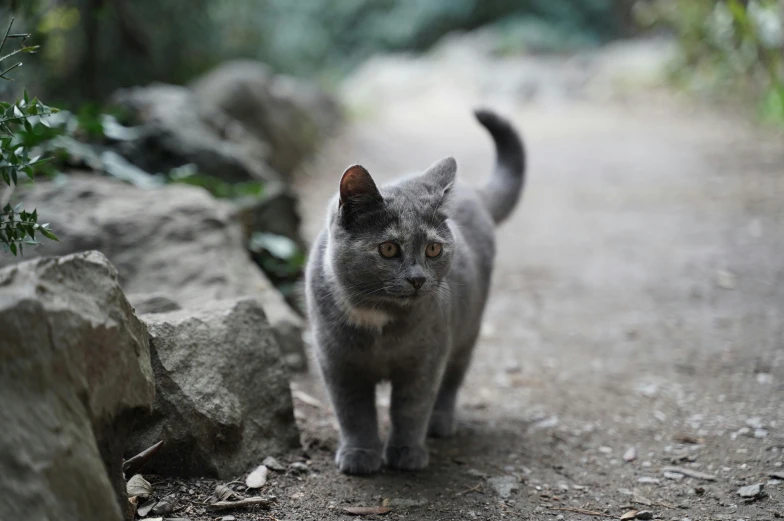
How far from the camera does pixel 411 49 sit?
18031 millimetres

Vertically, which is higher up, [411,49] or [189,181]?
[411,49]

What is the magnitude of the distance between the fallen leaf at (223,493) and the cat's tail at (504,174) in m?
2.07

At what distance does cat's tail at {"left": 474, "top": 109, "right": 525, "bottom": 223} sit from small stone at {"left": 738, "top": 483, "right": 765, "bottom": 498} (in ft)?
6.11

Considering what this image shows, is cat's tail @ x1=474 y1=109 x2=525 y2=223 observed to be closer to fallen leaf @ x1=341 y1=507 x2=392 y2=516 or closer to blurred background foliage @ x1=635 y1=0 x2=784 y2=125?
fallen leaf @ x1=341 y1=507 x2=392 y2=516

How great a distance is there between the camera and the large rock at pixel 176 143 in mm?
5012

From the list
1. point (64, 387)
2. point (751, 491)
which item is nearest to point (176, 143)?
point (64, 387)

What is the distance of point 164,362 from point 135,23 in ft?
18.8

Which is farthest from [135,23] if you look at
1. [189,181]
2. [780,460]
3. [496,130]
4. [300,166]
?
[780,460]

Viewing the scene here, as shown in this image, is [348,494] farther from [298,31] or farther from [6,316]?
[298,31]

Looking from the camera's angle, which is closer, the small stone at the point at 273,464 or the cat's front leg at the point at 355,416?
the small stone at the point at 273,464

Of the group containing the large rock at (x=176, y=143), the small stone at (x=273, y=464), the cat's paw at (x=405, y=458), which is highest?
the large rock at (x=176, y=143)

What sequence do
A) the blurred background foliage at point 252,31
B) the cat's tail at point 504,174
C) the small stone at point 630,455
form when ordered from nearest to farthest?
the small stone at point 630,455 < the cat's tail at point 504,174 < the blurred background foliage at point 252,31

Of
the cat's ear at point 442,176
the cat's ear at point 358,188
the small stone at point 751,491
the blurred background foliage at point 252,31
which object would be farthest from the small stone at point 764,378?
the blurred background foliage at point 252,31

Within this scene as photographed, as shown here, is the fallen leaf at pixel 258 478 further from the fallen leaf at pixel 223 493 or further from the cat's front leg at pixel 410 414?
the cat's front leg at pixel 410 414
